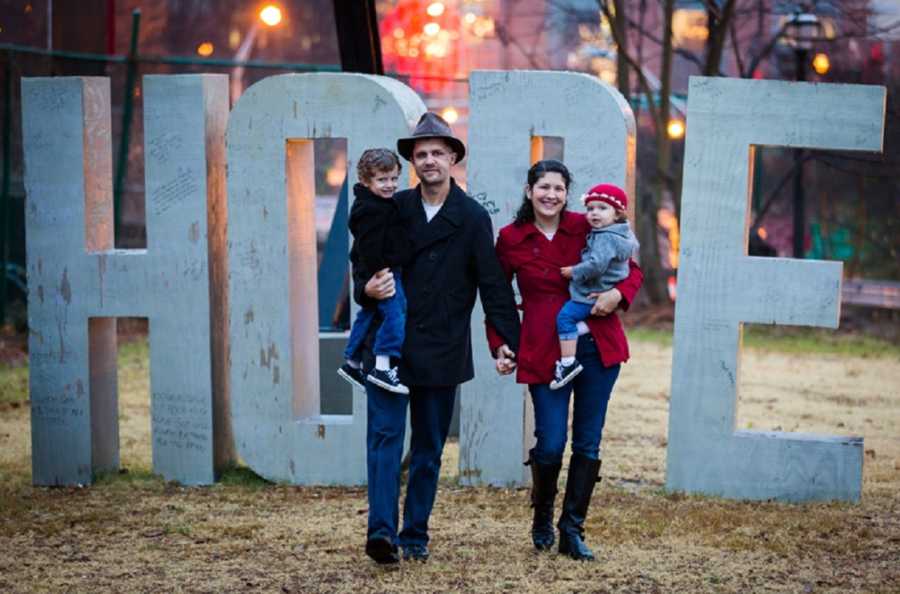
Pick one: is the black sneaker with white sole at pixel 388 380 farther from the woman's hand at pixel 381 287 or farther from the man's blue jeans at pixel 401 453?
the woman's hand at pixel 381 287

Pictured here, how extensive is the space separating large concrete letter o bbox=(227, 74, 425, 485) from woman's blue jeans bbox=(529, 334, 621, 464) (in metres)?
1.76

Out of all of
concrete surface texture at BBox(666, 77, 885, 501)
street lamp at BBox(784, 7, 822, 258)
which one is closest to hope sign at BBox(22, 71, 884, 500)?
concrete surface texture at BBox(666, 77, 885, 501)

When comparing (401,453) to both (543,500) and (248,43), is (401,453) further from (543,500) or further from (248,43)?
(248,43)

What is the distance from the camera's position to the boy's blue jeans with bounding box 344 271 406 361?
18.8ft

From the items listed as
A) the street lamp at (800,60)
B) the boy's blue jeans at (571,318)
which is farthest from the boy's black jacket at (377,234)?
the street lamp at (800,60)

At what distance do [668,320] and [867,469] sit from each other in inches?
292

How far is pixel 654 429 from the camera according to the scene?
9422 mm

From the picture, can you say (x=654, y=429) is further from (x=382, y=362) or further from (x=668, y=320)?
(x=668, y=320)

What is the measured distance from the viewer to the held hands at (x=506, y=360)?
5.76 m

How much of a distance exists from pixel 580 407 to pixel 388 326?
0.86 meters

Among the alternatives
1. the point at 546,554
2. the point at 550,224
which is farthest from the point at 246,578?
the point at 550,224

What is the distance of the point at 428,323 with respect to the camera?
19.0ft

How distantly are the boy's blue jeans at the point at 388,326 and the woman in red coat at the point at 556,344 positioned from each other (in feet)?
1.28

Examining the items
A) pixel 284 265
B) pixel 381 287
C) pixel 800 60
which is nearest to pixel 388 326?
pixel 381 287
